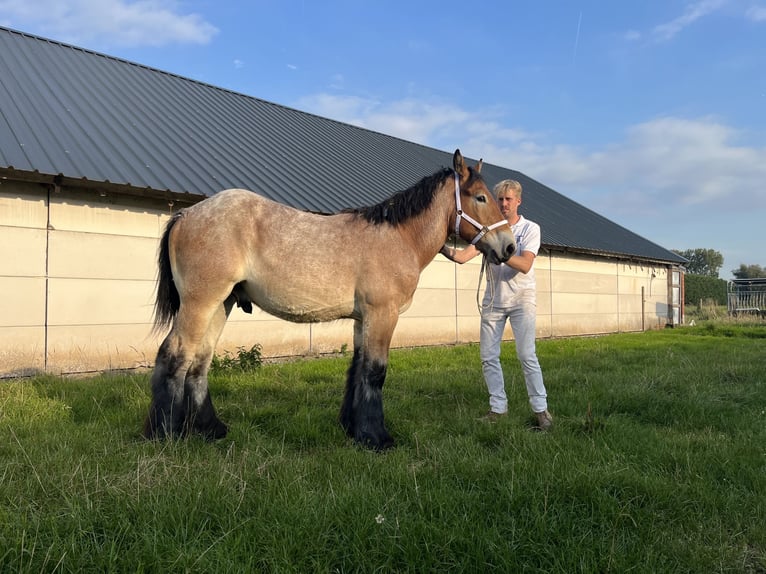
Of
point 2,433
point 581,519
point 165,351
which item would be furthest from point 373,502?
point 2,433

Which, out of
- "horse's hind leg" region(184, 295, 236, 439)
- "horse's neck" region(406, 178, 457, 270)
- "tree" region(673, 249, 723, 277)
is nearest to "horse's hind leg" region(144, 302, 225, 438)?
"horse's hind leg" region(184, 295, 236, 439)

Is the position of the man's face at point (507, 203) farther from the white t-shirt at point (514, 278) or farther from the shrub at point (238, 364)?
the shrub at point (238, 364)

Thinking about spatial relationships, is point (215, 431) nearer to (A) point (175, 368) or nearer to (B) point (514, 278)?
(A) point (175, 368)

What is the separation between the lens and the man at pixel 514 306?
Result: 4363mm

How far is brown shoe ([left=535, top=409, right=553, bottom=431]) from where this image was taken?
4.19 m

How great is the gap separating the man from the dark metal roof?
5.25 m

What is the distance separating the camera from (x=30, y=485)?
268 centimetres

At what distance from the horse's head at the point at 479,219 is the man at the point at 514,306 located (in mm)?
174

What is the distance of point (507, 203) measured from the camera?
4.59 metres

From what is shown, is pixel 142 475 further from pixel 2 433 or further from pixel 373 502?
pixel 2 433

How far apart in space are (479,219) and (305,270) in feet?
5.02

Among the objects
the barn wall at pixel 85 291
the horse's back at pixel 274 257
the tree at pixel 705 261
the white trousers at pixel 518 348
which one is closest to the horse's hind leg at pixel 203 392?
the horse's back at pixel 274 257

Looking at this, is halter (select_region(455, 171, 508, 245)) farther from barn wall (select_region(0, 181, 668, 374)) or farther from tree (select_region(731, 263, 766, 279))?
tree (select_region(731, 263, 766, 279))

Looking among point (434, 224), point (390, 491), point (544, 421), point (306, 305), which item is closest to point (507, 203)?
point (434, 224)
